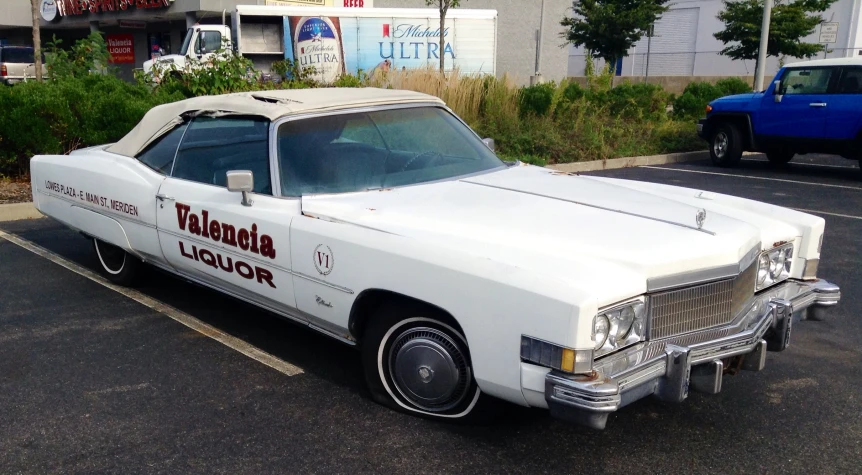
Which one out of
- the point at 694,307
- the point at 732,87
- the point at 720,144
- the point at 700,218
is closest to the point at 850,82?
the point at 720,144

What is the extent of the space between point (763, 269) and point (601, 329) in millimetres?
1352

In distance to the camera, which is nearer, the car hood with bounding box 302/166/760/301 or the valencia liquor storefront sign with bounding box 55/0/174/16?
the car hood with bounding box 302/166/760/301

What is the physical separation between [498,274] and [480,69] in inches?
869

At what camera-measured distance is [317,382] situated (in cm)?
414

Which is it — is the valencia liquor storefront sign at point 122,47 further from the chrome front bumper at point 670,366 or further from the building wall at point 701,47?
the chrome front bumper at point 670,366

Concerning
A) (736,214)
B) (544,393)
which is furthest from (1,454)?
(736,214)

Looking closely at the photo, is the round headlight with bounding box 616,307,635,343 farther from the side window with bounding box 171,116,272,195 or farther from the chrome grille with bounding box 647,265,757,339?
the side window with bounding box 171,116,272,195

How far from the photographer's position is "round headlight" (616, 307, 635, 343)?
9.96 ft

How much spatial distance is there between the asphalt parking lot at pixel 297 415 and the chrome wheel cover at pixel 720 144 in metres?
8.45

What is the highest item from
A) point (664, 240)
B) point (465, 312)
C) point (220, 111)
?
point (220, 111)

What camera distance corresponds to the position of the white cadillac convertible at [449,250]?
9.95ft

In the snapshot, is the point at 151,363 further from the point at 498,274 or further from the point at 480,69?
the point at 480,69

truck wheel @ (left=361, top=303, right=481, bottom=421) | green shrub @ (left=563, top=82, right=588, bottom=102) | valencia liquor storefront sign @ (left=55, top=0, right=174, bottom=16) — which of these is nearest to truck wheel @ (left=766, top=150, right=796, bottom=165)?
green shrub @ (left=563, top=82, right=588, bottom=102)

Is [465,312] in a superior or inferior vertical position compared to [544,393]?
superior
